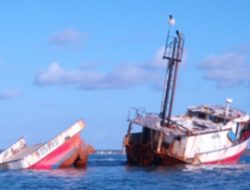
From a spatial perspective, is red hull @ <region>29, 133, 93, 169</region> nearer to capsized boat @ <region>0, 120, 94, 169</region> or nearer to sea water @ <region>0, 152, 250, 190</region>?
capsized boat @ <region>0, 120, 94, 169</region>

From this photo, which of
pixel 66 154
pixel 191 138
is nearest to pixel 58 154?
pixel 66 154

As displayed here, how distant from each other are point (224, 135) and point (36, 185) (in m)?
19.4

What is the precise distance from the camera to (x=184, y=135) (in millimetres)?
51906

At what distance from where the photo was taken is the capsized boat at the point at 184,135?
52406 millimetres

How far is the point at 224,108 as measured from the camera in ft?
201

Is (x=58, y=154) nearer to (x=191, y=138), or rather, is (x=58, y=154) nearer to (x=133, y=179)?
(x=133, y=179)

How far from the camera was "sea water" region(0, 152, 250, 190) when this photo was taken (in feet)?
132

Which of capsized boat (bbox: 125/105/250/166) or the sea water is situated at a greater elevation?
capsized boat (bbox: 125/105/250/166)

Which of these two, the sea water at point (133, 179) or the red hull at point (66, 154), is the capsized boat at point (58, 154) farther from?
the sea water at point (133, 179)

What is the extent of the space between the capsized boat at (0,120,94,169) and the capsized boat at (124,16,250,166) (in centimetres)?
497

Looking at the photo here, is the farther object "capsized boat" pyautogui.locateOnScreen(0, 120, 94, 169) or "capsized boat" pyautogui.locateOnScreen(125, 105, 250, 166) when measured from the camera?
"capsized boat" pyautogui.locateOnScreen(125, 105, 250, 166)

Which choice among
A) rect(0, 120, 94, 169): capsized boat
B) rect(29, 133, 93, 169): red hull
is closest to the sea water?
rect(0, 120, 94, 169): capsized boat

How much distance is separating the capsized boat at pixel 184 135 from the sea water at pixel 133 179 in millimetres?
1136

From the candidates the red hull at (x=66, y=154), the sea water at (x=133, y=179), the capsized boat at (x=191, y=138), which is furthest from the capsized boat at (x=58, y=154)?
the capsized boat at (x=191, y=138)
